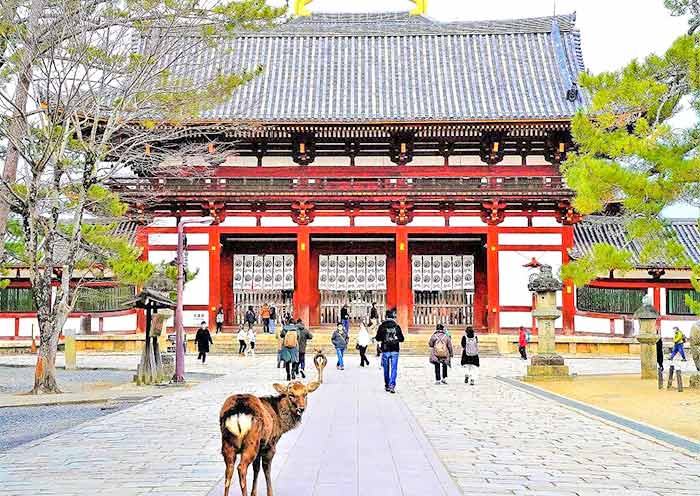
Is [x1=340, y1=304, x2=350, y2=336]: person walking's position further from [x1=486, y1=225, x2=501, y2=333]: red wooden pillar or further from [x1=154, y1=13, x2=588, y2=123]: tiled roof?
[x1=154, y1=13, x2=588, y2=123]: tiled roof

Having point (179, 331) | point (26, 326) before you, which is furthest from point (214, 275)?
point (179, 331)

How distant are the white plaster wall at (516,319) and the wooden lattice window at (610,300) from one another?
205 cm

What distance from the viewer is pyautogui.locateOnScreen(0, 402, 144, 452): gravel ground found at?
11.3 m

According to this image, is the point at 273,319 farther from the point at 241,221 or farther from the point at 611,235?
the point at 611,235

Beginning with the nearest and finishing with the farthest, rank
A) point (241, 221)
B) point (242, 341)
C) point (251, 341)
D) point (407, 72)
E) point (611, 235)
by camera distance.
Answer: point (251, 341)
point (242, 341)
point (241, 221)
point (611, 235)
point (407, 72)

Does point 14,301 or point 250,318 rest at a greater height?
point 14,301

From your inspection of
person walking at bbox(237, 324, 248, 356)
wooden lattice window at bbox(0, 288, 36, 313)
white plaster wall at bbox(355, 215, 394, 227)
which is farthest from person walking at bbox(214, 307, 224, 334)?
wooden lattice window at bbox(0, 288, 36, 313)

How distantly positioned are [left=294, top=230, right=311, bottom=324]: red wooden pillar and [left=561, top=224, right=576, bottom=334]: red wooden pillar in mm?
9587

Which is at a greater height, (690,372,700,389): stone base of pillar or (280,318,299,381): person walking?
(280,318,299,381): person walking

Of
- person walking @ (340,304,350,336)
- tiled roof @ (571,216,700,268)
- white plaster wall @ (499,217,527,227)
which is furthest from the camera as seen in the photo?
tiled roof @ (571,216,700,268)

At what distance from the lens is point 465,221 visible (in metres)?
31.5

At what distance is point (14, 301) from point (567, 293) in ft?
68.7

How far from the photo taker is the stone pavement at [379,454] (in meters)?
7.47

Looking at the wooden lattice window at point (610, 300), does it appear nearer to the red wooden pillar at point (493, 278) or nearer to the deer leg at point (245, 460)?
the red wooden pillar at point (493, 278)
